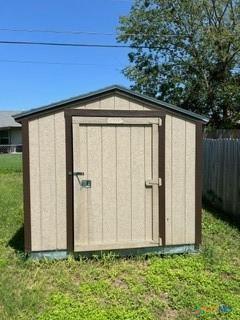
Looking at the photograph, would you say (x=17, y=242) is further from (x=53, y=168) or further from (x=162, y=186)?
(x=162, y=186)

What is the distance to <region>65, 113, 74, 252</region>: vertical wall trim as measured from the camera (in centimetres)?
524

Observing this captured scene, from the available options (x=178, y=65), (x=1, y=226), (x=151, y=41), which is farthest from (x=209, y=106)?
(x=1, y=226)

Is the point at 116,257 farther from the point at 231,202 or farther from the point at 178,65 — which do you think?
the point at 178,65

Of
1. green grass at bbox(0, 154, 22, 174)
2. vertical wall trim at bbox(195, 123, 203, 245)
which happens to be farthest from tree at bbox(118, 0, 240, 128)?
vertical wall trim at bbox(195, 123, 203, 245)

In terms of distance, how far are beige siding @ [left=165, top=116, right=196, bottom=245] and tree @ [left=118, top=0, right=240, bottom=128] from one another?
12385 millimetres

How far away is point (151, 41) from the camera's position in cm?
1900

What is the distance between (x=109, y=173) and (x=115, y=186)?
0.19 meters

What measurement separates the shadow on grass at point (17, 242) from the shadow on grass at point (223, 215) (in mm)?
3721

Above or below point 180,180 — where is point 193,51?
above

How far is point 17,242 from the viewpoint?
20.4 ft

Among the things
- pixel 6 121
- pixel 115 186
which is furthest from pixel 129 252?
pixel 6 121

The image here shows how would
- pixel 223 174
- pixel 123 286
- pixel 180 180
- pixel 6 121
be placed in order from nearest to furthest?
pixel 123 286 → pixel 180 180 → pixel 223 174 → pixel 6 121

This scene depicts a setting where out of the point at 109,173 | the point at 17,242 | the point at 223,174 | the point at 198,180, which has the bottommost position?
the point at 17,242

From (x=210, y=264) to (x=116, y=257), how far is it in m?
1.25
